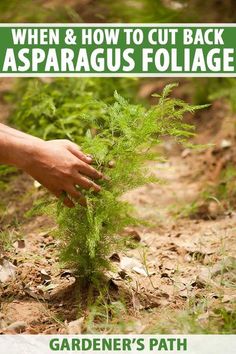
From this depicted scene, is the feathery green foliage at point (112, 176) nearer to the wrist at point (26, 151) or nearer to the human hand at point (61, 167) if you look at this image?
the human hand at point (61, 167)

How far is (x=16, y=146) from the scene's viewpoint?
260cm

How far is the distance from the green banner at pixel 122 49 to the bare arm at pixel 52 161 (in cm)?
81

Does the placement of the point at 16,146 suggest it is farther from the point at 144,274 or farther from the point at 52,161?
the point at 144,274

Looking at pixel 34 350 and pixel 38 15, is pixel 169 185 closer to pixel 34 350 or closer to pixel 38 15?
pixel 38 15

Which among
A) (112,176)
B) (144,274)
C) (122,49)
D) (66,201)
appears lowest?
(144,274)

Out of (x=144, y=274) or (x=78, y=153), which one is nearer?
(x=78, y=153)

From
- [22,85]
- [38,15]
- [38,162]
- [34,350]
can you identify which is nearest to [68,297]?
[34,350]

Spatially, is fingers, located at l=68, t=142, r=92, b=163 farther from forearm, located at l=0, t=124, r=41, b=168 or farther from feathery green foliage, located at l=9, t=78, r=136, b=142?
feathery green foliage, located at l=9, t=78, r=136, b=142

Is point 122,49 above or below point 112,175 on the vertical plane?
above

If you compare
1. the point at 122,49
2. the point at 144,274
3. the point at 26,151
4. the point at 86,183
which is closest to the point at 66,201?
the point at 86,183

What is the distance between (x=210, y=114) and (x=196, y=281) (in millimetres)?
2602

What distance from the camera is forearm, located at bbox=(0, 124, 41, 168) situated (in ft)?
8.48

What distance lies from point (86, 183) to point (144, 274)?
0.74m

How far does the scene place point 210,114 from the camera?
537 centimetres
